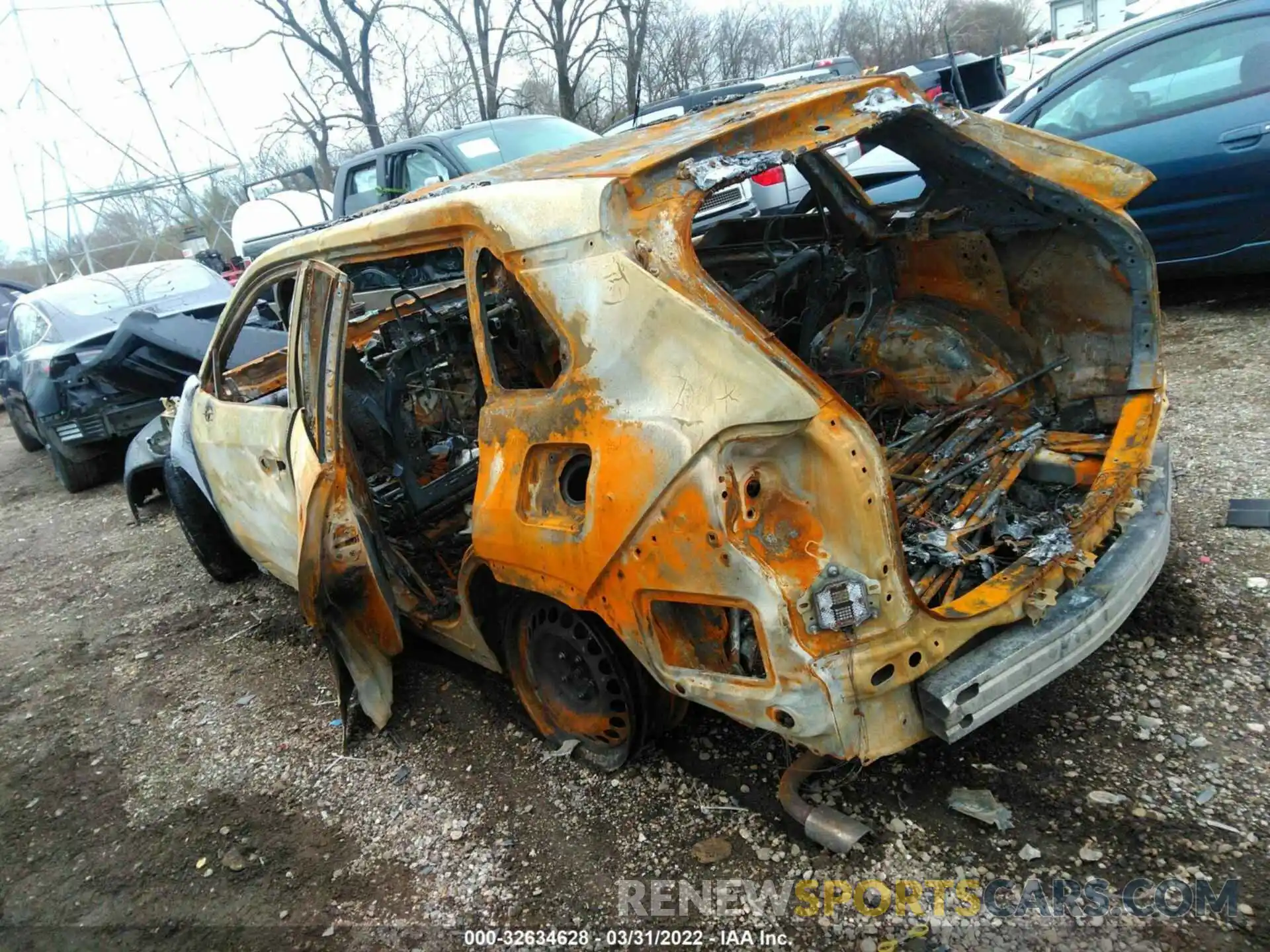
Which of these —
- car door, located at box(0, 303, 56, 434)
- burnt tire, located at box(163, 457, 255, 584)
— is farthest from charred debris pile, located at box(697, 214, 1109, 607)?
car door, located at box(0, 303, 56, 434)

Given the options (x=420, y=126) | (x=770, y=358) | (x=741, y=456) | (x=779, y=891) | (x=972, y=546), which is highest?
(x=420, y=126)

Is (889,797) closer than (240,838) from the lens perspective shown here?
Yes

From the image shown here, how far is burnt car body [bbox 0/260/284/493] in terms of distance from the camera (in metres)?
6.77

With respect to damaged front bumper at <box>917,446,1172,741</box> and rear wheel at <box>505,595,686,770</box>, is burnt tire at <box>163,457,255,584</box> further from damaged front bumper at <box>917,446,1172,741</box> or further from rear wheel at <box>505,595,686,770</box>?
damaged front bumper at <box>917,446,1172,741</box>

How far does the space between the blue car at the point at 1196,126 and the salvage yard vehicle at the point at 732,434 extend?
2563 millimetres

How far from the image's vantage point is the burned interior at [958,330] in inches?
109

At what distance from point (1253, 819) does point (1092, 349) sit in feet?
5.62

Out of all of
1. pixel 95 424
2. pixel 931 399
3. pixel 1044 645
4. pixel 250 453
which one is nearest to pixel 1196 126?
pixel 931 399

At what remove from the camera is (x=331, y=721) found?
131 inches

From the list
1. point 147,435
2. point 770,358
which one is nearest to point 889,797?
point 770,358

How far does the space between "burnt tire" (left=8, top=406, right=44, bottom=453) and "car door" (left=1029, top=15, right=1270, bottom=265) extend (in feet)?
34.0

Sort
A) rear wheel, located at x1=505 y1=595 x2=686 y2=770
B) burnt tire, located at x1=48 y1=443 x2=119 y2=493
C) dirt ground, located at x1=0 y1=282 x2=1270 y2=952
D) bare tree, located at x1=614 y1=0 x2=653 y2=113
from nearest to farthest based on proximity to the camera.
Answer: dirt ground, located at x1=0 y1=282 x2=1270 y2=952 < rear wheel, located at x1=505 y1=595 x2=686 y2=770 < burnt tire, located at x1=48 y1=443 x2=119 y2=493 < bare tree, located at x1=614 y1=0 x2=653 y2=113

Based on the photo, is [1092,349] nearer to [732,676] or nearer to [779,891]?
[732,676]

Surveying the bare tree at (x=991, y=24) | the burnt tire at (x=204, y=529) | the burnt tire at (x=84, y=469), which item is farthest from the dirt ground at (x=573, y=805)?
the bare tree at (x=991, y=24)
